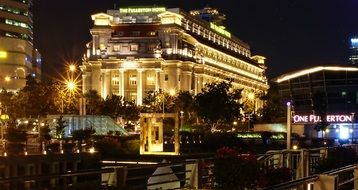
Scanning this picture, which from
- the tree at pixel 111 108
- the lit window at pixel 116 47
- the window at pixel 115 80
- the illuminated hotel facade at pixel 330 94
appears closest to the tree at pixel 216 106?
the illuminated hotel facade at pixel 330 94

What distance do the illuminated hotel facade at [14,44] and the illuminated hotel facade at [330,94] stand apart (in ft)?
239

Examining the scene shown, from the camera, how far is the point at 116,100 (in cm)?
12988

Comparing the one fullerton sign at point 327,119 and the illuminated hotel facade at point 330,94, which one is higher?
the illuminated hotel facade at point 330,94

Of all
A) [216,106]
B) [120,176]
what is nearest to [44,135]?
[120,176]

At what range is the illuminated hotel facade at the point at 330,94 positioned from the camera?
10662 cm

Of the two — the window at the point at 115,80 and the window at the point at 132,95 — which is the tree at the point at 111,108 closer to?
the window at the point at 132,95

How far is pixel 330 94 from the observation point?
117 meters

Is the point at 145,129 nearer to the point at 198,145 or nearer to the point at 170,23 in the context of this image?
the point at 198,145

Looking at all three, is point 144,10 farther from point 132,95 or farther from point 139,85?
point 132,95

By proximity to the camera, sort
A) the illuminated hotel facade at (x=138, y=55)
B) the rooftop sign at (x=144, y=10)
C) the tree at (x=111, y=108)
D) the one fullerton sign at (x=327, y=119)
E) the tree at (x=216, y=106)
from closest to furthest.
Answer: the tree at (x=216, y=106)
the one fullerton sign at (x=327, y=119)
the tree at (x=111, y=108)
the illuminated hotel facade at (x=138, y=55)
the rooftop sign at (x=144, y=10)

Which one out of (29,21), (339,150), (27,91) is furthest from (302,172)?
(29,21)

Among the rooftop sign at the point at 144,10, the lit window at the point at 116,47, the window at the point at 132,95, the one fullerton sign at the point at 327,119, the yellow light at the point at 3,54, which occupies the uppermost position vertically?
the rooftop sign at the point at 144,10

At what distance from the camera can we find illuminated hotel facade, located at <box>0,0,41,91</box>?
16462 cm

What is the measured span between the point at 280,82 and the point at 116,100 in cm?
3360
